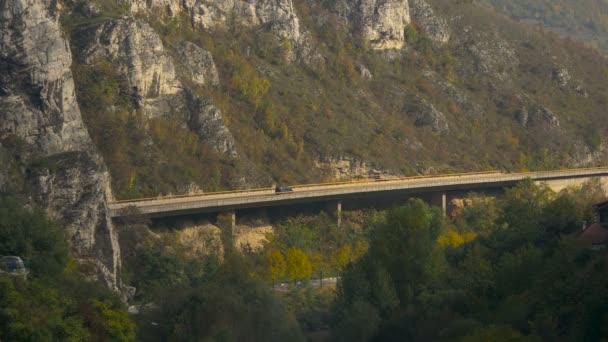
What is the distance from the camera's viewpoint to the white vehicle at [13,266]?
5847 cm

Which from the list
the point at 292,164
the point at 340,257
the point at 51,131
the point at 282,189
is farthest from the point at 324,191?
the point at 51,131

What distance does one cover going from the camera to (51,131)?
7669 centimetres

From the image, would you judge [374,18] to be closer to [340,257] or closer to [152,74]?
[152,74]

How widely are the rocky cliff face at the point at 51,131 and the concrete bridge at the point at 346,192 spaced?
5201 millimetres

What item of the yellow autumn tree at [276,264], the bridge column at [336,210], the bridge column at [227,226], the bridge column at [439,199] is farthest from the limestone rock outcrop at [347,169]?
the yellow autumn tree at [276,264]

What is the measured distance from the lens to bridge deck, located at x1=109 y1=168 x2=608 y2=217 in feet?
280

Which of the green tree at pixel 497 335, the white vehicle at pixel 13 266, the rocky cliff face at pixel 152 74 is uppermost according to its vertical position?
the rocky cliff face at pixel 152 74

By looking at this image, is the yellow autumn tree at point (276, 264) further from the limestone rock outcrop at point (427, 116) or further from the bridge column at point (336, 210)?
the limestone rock outcrop at point (427, 116)

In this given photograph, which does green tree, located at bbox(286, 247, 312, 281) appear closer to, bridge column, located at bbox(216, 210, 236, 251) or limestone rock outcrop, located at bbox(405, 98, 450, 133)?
bridge column, located at bbox(216, 210, 236, 251)

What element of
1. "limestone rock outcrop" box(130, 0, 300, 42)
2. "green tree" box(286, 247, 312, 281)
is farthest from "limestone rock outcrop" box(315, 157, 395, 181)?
"green tree" box(286, 247, 312, 281)

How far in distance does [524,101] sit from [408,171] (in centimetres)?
2660

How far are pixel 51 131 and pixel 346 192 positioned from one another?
28.8 meters

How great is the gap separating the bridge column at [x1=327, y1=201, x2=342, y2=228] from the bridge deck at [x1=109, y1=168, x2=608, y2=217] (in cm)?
65

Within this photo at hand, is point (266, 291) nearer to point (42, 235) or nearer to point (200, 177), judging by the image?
point (42, 235)
